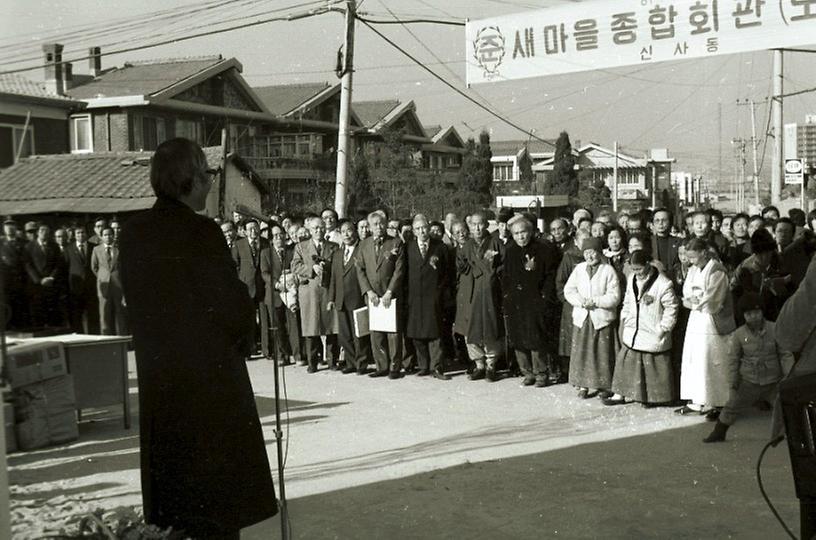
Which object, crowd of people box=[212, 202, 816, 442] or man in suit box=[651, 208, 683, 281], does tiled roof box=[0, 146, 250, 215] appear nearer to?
crowd of people box=[212, 202, 816, 442]

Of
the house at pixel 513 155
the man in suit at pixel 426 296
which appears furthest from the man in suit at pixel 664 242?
the house at pixel 513 155

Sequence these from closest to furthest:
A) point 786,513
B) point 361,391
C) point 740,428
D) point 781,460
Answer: point 786,513 → point 781,460 → point 740,428 → point 361,391

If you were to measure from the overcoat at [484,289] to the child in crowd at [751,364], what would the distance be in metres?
2.95

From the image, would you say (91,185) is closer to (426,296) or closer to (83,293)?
(426,296)

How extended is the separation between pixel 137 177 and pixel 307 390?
5.17 metres

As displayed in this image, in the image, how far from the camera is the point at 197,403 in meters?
3.13

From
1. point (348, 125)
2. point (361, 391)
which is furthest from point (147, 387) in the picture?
point (348, 125)

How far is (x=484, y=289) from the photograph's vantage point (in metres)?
9.67

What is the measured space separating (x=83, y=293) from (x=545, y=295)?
6.52m

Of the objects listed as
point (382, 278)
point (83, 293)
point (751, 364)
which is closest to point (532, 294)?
point (382, 278)

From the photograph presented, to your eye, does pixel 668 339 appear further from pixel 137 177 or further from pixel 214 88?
pixel 137 177

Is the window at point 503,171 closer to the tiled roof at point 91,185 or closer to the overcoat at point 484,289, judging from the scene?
the overcoat at point 484,289

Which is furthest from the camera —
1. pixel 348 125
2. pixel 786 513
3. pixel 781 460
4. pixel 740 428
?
pixel 348 125

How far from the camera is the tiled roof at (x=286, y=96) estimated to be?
30.9 feet
